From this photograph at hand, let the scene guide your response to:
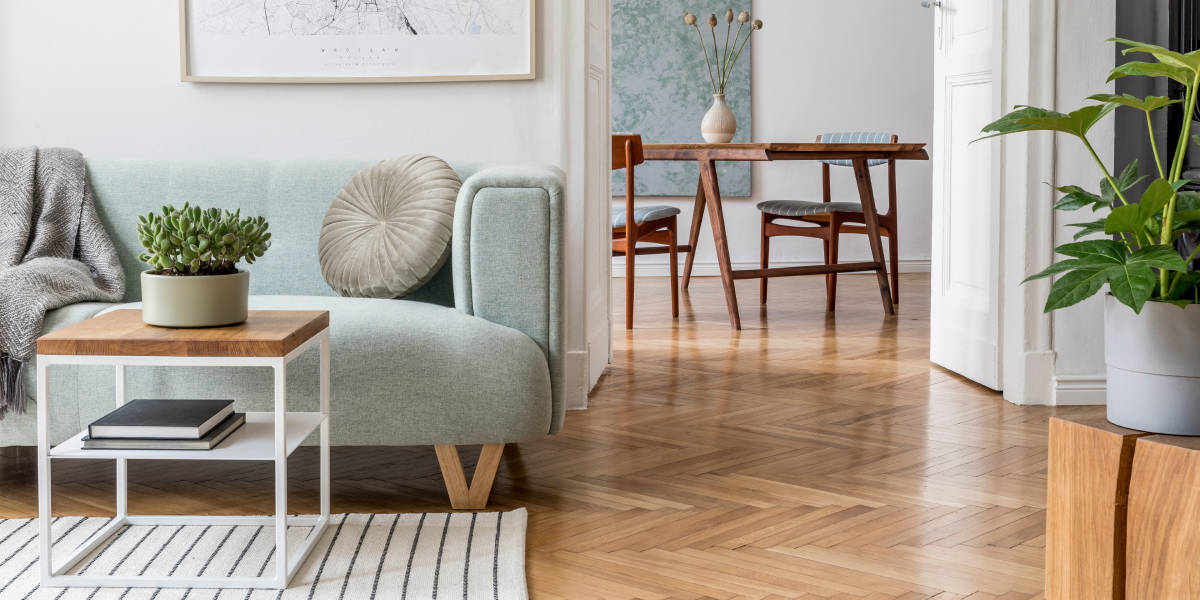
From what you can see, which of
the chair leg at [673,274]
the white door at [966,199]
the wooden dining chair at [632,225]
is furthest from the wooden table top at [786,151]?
the white door at [966,199]

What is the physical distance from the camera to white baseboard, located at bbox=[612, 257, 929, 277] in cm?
748

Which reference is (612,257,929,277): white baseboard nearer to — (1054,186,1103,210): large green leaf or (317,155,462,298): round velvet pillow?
(317,155,462,298): round velvet pillow

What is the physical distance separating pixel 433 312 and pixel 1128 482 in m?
1.45

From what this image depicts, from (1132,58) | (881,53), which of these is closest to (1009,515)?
(1132,58)

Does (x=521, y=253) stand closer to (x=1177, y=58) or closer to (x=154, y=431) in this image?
(x=154, y=431)

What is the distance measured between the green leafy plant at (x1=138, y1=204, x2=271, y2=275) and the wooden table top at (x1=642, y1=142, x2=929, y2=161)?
319 cm

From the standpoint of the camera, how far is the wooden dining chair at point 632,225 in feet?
16.2

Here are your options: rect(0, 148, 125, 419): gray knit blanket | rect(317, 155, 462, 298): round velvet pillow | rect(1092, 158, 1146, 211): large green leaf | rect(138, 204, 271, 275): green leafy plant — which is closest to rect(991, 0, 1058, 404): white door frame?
rect(1092, 158, 1146, 211): large green leaf

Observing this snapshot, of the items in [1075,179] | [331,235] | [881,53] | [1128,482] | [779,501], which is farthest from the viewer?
[881,53]

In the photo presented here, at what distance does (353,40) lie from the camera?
3.35m

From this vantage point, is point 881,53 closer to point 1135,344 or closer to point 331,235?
point 331,235

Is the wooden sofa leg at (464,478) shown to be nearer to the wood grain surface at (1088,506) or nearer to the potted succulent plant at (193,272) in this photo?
the potted succulent plant at (193,272)

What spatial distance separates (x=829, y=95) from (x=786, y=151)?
2848 millimetres

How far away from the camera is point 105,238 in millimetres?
2855
